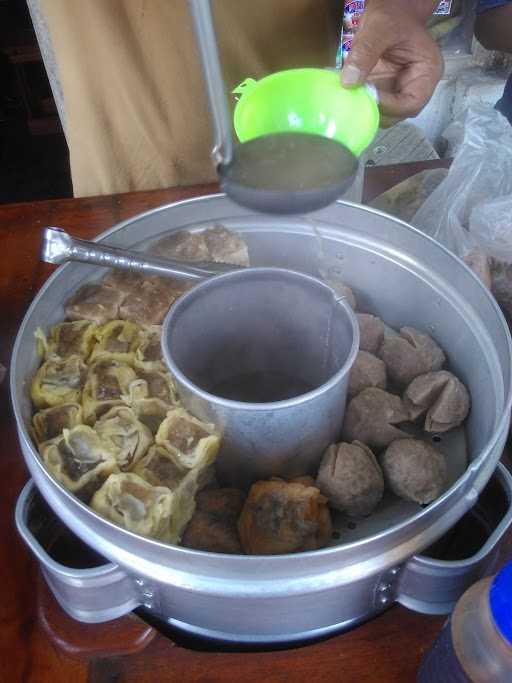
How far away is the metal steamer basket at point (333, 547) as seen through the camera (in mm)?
805

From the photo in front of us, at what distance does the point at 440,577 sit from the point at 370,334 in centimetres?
51

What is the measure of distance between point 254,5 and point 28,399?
112 cm

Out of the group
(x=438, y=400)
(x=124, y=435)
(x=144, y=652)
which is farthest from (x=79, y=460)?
(x=438, y=400)

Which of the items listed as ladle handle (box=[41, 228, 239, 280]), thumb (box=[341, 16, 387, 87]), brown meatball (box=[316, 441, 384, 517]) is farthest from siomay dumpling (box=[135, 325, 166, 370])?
thumb (box=[341, 16, 387, 87])

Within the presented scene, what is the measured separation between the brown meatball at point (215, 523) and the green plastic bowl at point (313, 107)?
0.59m

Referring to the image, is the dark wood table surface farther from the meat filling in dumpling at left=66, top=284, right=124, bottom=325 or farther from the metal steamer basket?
the meat filling in dumpling at left=66, top=284, right=124, bottom=325

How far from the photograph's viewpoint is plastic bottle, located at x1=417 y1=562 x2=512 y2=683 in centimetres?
64

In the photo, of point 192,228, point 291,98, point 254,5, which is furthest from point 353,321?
point 254,5

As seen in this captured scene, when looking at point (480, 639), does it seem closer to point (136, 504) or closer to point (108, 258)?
point (136, 504)

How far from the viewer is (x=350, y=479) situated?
974mm

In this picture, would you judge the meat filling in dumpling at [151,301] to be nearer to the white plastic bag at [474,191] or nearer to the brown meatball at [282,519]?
the brown meatball at [282,519]

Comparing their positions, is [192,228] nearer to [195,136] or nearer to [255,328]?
[255,328]

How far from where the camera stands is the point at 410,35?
1199 millimetres

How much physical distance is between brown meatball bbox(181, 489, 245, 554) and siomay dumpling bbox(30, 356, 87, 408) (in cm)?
30
